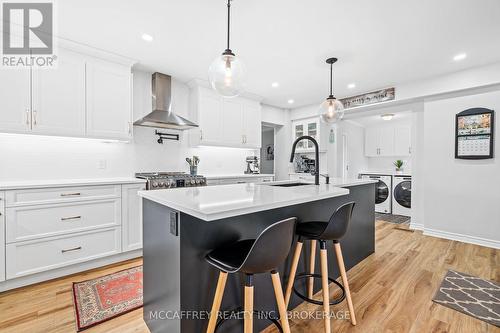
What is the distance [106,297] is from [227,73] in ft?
6.96

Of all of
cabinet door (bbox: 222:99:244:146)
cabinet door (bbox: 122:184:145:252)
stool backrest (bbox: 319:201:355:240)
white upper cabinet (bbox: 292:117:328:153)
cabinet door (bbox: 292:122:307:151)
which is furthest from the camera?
cabinet door (bbox: 292:122:307:151)

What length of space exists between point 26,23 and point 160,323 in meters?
2.97

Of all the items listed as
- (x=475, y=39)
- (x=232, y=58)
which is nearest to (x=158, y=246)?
(x=232, y=58)

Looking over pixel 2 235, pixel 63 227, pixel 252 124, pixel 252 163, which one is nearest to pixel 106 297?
pixel 63 227

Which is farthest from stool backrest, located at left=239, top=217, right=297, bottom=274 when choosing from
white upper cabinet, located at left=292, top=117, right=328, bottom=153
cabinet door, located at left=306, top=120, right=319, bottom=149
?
cabinet door, located at left=306, top=120, right=319, bottom=149

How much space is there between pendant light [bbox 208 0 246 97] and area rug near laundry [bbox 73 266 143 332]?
1893 mm

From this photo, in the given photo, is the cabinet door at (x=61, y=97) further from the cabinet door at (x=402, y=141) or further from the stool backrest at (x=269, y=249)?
the cabinet door at (x=402, y=141)

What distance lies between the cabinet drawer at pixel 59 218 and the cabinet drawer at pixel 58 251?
0.25ft

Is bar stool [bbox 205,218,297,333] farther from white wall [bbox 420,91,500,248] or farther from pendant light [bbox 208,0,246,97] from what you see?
white wall [bbox 420,91,500,248]

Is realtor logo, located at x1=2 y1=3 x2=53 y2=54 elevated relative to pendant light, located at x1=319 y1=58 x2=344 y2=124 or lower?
elevated

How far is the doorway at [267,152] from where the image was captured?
5800mm

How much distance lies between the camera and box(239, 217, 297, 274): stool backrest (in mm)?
996

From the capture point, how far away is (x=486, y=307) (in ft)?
6.02

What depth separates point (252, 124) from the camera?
14.9 ft
